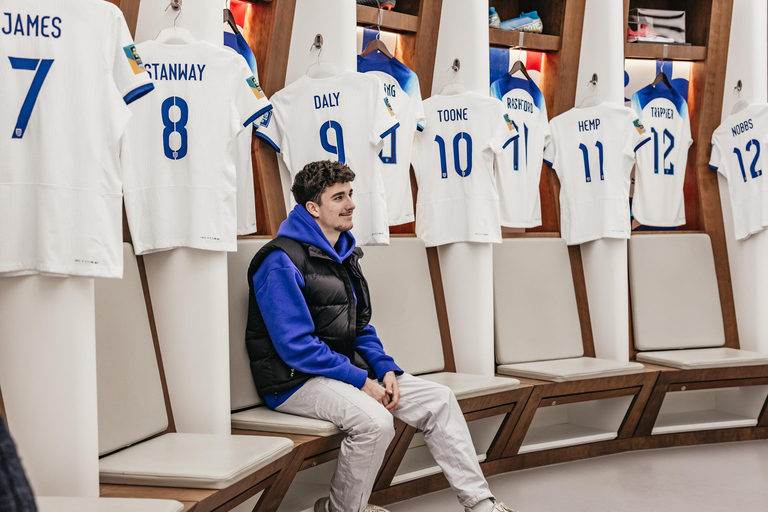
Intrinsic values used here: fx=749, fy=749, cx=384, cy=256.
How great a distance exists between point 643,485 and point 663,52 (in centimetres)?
265

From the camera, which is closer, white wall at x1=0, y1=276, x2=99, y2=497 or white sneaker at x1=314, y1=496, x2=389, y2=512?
white wall at x1=0, y1=276, x2=99, y2=497

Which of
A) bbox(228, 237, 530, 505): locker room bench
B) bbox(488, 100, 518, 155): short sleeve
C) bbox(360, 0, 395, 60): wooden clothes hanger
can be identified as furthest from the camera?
bbox(488, 100, 518, 155): short sleeve

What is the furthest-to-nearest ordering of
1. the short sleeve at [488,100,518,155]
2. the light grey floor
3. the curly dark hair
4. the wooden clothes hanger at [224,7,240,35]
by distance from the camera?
the short sleeve at [488,100,518,155], the wooden clothes hanger at [224,7,240,35], the light grey floor, the curly dark hair

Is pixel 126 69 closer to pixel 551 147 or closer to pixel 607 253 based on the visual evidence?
pixel 551 147

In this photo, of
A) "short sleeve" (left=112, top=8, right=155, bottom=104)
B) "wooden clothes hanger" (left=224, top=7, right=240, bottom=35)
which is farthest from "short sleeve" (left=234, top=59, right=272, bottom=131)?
"short sleeve" (left=112, top=8, right=155, bottom=104)

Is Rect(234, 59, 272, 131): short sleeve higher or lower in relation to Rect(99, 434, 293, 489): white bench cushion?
higher

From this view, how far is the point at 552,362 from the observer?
11.9 feet

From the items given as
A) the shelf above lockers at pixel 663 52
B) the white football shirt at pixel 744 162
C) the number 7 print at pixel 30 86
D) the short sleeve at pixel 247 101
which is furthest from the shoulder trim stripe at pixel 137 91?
the white football shirt at pixel 744 162

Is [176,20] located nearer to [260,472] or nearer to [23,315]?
[23,315]

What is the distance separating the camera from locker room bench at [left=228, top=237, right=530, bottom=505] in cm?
243

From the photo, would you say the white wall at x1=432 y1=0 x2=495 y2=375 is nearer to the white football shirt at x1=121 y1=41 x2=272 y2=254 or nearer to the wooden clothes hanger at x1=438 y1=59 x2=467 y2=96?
the wooden clothes hanger at x1=438 y1=59 x2=467 y2=96

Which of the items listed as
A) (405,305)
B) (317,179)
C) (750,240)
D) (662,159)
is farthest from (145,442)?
(750,240)

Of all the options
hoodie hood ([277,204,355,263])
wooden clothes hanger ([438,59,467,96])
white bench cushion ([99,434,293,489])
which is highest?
wooden clothes hanger ([438,59,467,96])

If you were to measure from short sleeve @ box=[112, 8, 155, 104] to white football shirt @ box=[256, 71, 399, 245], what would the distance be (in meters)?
1.13
